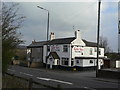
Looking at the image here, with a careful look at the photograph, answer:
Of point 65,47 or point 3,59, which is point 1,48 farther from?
point 65,47

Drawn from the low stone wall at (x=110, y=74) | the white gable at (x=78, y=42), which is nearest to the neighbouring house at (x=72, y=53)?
the white gable at (x=78, y=42)

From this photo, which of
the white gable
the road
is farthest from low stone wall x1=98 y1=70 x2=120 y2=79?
the white gable

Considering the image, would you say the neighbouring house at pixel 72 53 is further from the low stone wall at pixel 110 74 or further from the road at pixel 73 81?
the road at pixel 73 81

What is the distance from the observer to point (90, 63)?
2103 inches

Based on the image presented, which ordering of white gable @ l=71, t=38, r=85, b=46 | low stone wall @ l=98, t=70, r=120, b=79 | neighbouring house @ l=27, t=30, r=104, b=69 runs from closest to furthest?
1. low stone wall @ l=98, t=70, r=120, b=79
2. neighbouring house @ l=27, t=30, r=104, b=69
3. white gable @ l=71, t=38, r=85, b=46

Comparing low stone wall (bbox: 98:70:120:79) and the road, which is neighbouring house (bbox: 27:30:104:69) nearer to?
low stone wall (bbox: 98:70:120:79)

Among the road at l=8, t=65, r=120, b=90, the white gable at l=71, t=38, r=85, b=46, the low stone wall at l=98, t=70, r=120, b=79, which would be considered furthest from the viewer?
the white gable at l=71, t=38, r=85, b=46

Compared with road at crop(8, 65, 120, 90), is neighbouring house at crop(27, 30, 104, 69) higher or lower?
higher

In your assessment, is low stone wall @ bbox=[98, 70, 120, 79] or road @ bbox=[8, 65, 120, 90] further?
low stone wall @ bbox=[98, 70, 120, 79]

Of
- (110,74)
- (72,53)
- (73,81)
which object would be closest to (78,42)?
(72,53)

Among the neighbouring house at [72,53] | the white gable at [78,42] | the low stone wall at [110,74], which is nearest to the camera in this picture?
the low stone wall at [110,74]

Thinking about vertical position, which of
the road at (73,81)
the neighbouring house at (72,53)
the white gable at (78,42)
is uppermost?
the white gable at (78,42)

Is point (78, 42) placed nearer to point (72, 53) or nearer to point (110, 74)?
point (72, 53)

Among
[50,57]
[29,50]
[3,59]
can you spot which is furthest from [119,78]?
[29,50]
